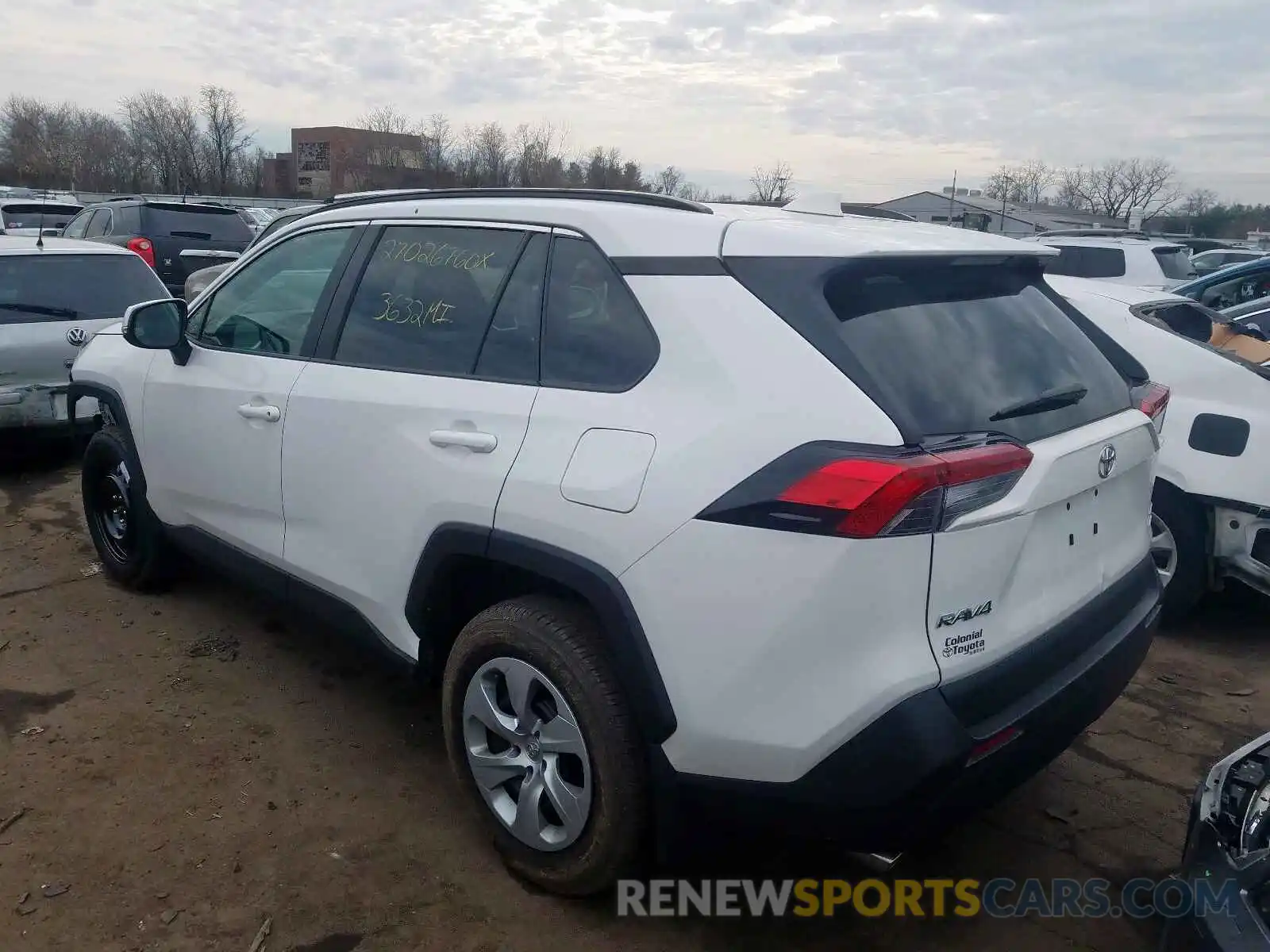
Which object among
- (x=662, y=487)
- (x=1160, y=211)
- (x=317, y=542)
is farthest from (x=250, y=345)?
(x=1160, y=211)

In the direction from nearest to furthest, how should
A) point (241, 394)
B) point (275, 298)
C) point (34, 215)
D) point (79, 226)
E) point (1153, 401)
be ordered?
point (1153, 401) → point (241, 394) → point (275, 298) → point (79, 226) → point (34, 215)

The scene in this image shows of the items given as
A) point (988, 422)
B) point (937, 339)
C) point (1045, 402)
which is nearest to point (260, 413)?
point (937, 339)

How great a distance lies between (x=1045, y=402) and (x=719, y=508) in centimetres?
92

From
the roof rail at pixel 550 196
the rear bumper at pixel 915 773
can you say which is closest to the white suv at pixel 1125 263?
the roof rail at pixel 550 196

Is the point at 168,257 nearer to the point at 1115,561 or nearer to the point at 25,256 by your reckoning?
the point at 25,256

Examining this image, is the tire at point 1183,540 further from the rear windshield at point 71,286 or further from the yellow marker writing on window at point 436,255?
the rear windshield at point 71,286

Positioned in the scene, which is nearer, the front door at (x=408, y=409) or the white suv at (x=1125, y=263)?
the front door at (x=408, y=409)

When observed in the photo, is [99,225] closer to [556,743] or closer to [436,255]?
[436,255]

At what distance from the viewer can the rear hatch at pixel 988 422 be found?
2090 millimetres

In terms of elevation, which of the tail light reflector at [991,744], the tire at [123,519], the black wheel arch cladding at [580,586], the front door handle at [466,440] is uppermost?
the front door handle at [466,440]

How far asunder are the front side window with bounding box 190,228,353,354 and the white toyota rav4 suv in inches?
9.0

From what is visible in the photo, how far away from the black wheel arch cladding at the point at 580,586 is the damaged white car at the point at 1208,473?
296 cm

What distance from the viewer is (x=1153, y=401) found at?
3041mm
